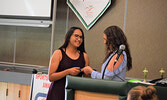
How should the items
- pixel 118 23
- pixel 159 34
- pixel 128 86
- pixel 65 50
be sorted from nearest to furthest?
1. pixel 128 86
2. pixel 65 50
3. pixel 159 34
4. pixel 118 23

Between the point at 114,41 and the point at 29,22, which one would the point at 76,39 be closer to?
the point at 114,41

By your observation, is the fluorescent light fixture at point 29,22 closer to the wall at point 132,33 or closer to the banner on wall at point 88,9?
the wall at point 132,33

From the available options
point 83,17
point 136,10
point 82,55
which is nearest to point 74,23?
point 83,17

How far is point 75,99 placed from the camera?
0.97m

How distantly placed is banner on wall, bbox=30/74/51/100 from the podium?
6.61 feet

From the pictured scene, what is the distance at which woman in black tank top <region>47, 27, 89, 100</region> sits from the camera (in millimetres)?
1880

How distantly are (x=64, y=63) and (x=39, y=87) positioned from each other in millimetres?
1153

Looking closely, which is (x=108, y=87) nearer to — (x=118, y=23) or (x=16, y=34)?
(x=118, y=23)

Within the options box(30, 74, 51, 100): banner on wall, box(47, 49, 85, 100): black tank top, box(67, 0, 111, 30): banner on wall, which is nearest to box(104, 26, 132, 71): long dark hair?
box(47, 49, 85, 100): black tank top

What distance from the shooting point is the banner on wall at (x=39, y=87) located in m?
2.91

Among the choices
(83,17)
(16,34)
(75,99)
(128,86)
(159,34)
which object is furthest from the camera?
(16,34)

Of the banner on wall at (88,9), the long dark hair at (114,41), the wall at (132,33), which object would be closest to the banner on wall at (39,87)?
the wall at (132,33)

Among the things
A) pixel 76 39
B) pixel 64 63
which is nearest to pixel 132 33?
pixel 76 39

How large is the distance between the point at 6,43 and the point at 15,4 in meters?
0.86
